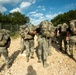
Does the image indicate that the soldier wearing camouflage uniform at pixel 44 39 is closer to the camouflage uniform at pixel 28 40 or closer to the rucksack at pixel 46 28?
the rucksack at pixel 46 28

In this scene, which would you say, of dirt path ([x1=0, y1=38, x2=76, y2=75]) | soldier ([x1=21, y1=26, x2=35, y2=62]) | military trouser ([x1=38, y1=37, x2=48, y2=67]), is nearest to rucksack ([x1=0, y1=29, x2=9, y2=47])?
dirt path ([x1=0, y1=38, x2=76, y2=75])

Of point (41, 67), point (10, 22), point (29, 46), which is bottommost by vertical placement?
point (41, 67)

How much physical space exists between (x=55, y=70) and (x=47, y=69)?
37 centimetres

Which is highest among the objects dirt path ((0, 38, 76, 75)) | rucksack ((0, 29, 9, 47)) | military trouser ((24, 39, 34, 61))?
rucksack ((0, 29, 9, 47))

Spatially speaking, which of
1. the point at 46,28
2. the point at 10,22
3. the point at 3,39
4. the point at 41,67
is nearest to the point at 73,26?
the point at 46,28

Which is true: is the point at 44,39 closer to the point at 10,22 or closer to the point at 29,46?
the point at 29,46

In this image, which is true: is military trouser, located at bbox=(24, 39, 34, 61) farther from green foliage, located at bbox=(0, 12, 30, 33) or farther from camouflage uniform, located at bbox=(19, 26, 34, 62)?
green foliage, located at bbox=(0, 12, 30, 33)

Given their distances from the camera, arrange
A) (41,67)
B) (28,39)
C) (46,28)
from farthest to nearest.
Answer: (28,39) → (46,28) → (41,67)

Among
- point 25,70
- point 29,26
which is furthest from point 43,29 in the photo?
point 25,70

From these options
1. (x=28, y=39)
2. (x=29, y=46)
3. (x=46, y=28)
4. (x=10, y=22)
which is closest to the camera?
(x=46, y=28)

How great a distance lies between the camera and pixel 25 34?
35.5 ft

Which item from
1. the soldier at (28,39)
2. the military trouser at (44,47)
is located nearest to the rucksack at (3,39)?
the military trouser at (44,47)

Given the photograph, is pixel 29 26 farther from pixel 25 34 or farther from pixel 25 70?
pixel 25 70

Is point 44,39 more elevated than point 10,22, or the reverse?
point 10,22
